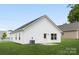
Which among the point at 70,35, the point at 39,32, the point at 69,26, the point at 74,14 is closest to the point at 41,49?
the point at 39,32

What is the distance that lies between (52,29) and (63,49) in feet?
3.09

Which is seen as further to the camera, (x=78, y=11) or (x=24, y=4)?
(x=78, y=11)

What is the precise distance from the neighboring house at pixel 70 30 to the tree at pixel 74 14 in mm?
207

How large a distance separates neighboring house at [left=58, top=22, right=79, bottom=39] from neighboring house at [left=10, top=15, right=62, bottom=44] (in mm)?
244

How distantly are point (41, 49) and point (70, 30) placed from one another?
1699 mm

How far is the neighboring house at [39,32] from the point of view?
20.3 meters

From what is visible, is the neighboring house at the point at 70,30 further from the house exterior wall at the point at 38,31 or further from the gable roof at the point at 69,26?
the house exterior wall at the point at 38,31

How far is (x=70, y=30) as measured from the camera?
2123 centimetres

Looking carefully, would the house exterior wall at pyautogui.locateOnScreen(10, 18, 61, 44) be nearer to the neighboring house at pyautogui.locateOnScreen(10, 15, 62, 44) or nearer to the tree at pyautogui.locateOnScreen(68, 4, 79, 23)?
the neighboring house at pyautogui.locateOnScreen(10, 15, 62, 44)

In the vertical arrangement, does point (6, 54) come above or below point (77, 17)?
below

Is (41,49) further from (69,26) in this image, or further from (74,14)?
(74,14)
